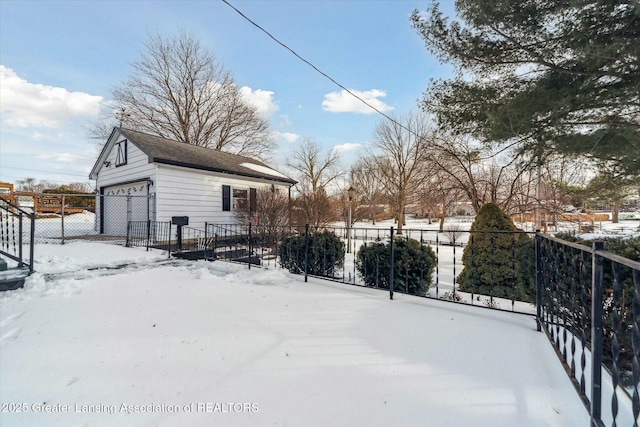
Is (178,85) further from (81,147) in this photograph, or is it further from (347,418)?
(347,418)

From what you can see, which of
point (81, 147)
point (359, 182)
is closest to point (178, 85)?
point (81, 147)

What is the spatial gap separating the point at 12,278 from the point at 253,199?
7850mm

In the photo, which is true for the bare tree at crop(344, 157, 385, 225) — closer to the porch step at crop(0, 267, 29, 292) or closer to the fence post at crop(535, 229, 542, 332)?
the fence post at crop(535, 229, 542, 332)

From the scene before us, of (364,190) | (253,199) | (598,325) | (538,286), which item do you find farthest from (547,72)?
(364,190)

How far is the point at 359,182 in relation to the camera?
90.7 ft

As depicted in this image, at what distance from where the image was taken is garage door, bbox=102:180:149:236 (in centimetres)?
912

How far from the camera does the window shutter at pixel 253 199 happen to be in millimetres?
10883

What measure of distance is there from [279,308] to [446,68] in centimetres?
567

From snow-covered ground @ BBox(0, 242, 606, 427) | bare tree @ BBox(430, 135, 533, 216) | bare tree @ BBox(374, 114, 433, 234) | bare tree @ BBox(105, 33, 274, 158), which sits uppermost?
bare tree @ BBox(105, 33, 274, 158)

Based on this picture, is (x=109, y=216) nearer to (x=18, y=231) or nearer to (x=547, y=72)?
(x=18, y=231)

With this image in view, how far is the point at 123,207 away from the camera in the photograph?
10.2 metres

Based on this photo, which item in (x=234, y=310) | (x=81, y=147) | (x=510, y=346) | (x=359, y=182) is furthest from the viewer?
(x=359, y=182)

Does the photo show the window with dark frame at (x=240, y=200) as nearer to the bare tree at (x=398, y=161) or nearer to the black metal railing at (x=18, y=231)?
the black metal railing at (x=18, y=231)

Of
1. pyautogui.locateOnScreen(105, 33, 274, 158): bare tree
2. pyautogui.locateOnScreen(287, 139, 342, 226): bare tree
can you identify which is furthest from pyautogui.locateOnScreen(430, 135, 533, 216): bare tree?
pyautogui.locateOnScreen(287, 139, 342, 226): bare tree
